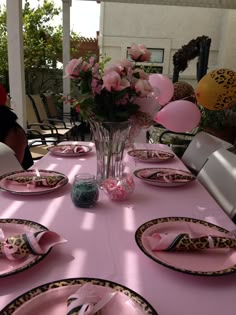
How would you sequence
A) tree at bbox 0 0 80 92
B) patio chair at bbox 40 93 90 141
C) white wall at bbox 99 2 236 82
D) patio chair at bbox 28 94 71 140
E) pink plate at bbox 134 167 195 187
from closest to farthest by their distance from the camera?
pink plate at bbox 134 167 195 187, patio chair at bbox 28 94 71 140, patio chair at bbox 40 93 90 141, tree at bbox 0 0 80 92, white wall at bbox 99 2 236 82

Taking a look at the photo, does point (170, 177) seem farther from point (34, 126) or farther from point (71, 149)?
point (34, 126)

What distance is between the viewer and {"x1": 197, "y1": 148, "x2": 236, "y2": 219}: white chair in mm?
1383

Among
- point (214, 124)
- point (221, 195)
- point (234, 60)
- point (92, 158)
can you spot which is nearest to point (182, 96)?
point (214, 124)

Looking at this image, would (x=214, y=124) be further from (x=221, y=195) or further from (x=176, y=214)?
(x=176, y=214)

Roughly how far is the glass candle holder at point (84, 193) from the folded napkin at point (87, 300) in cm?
50

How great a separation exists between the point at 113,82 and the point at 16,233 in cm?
62

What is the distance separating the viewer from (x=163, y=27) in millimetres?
6547

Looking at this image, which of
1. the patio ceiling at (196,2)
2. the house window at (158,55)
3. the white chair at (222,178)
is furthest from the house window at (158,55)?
the white chair at (222,178)

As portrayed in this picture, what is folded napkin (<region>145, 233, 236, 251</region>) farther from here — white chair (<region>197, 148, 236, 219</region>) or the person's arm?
the person's arm

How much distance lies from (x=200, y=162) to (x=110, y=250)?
4.24 ft

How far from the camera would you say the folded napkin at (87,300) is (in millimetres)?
575

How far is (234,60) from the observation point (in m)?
6.30

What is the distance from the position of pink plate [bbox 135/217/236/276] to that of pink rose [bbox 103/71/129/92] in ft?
1.68

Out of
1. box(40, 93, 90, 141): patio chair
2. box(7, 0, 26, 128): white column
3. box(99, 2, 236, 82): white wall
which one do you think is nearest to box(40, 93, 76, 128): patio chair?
box(40, 93, 90, 141): patio chair
